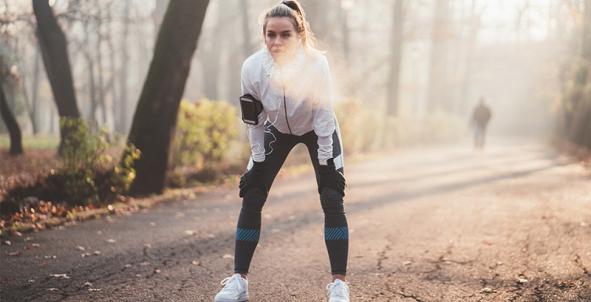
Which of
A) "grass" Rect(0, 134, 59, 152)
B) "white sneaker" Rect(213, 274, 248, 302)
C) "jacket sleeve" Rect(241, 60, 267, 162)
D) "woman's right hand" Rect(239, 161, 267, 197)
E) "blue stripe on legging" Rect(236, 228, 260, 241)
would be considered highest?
"jacket sleeve" Rect(241, 60, 267, 162)

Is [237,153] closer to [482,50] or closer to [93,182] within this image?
[93,182]

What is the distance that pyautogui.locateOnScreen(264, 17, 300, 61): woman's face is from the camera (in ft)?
10.5

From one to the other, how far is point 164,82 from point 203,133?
3.01m

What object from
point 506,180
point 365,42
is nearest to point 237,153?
point 506,180

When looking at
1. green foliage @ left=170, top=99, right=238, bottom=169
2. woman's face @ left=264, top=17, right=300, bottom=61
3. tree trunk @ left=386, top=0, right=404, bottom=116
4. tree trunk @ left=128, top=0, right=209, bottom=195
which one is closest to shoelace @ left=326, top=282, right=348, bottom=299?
woman's face @ left=264, top=17, right=300, bottom=61

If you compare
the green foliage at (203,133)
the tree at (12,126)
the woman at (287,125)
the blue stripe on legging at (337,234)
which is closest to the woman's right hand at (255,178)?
the woman at (287,125)

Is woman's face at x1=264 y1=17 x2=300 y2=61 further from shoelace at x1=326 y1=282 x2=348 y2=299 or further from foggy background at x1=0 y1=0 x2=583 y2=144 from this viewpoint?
shoelace at x1=326 y1=282 x2=348 y2=299

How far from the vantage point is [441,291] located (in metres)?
3.81

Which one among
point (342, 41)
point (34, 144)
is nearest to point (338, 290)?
point (34, 144)

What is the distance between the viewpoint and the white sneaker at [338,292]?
10.5 feet

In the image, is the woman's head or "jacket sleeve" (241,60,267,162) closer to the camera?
the woman's head

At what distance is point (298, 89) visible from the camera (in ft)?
10.6

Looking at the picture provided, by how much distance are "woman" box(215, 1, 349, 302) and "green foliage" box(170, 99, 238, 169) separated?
Answer: 6.53 meters

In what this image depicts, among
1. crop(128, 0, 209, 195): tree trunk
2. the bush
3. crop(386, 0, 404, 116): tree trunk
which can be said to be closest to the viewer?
the bush
